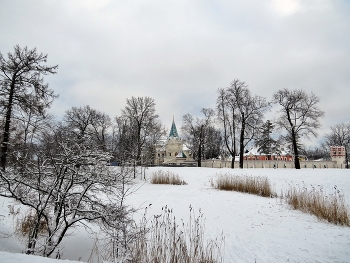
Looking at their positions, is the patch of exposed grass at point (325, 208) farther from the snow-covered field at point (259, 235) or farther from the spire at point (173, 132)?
the spire at point (173, 132)

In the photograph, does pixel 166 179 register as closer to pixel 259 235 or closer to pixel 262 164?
pixel 259 235

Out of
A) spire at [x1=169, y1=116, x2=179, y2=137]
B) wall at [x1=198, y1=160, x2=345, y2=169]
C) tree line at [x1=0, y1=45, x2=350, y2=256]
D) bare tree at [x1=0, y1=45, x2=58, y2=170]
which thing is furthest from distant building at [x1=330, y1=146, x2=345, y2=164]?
spire at [x1=169, y1=116, x2=179, y2=137]

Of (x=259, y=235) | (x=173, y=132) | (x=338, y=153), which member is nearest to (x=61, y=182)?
(x=259, y=235)

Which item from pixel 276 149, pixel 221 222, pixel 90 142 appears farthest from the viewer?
pixel 276 149

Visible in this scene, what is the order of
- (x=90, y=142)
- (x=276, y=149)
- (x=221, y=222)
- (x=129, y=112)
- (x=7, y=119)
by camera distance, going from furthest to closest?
(x=276, y=149) → (x=129, y=112) → (x=7, y=119) → (x=221, y=222) → (x=90, y=142)

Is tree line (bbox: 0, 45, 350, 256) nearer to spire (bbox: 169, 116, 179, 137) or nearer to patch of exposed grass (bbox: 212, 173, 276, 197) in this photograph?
patch of exposed grass (bbox: 212, 173, 276, 197)

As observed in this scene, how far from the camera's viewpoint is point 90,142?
4.23 meters

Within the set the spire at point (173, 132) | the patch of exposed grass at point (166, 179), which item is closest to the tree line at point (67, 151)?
the patch of exposed grass at point (166, 179)

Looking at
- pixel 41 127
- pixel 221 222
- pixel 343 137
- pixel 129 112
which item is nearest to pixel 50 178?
pixel 221 222

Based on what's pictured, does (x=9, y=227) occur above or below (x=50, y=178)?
below

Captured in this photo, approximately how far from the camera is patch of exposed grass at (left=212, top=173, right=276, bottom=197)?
11342 mm

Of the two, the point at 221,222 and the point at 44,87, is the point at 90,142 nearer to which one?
the point at 221,222

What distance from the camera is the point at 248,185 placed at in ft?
39.8

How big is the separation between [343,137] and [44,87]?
52.6 m
